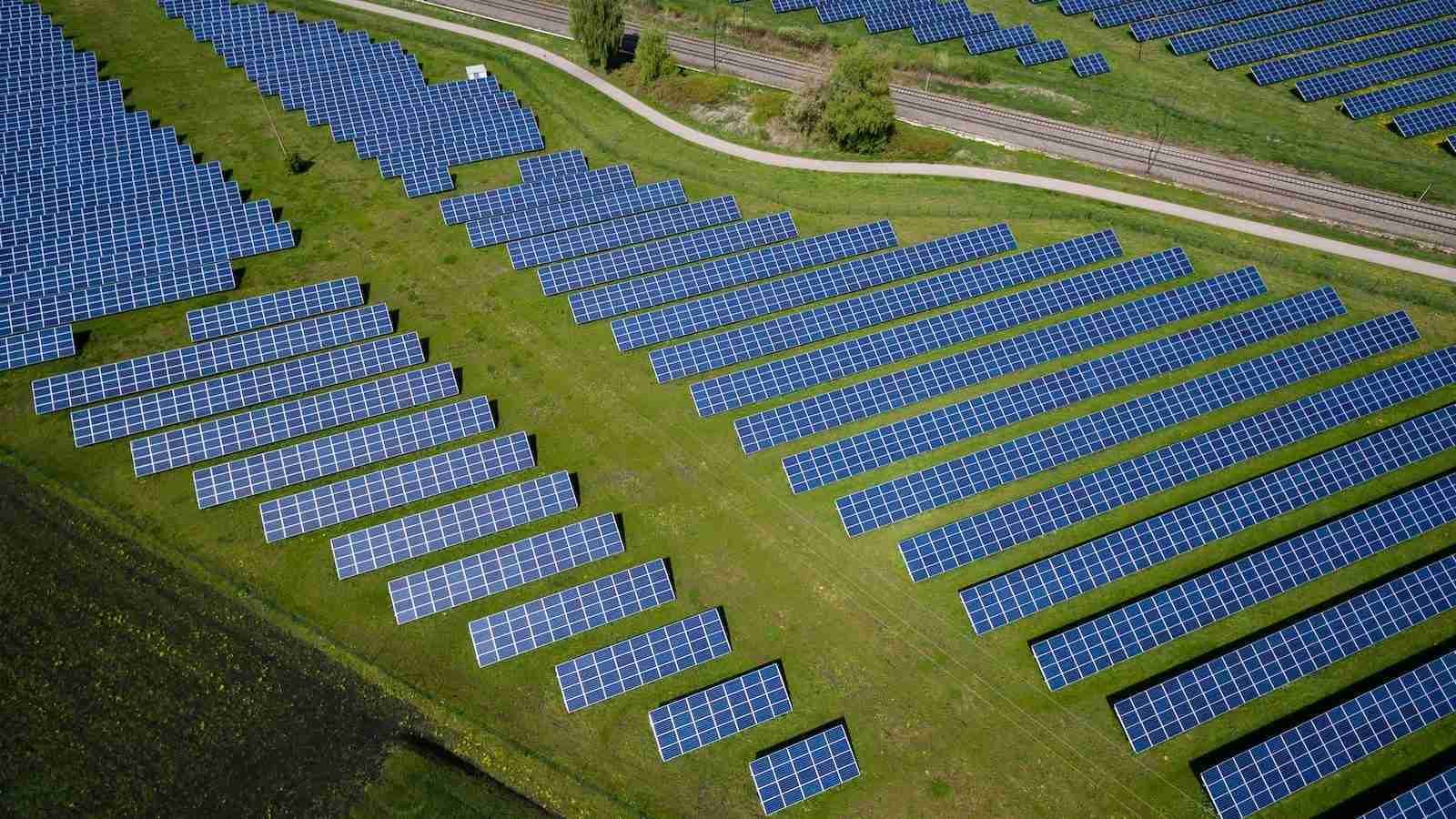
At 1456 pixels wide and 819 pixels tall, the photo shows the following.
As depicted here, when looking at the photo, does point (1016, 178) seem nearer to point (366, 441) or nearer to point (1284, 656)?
point (1284, 656)

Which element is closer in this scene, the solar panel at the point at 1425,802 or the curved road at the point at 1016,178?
the solar panel at the point at 1425,802

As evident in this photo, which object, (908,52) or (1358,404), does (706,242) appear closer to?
(908,52)

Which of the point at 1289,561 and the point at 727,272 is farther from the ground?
the point at 727,272

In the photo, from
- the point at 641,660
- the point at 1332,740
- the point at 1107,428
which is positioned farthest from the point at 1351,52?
the point at 641,660

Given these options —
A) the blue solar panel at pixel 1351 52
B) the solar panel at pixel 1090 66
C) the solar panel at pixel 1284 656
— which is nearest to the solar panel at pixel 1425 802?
the solar panel at pixel 1284 656

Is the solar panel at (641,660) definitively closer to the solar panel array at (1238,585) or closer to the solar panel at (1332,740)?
the solar panel array at (1238,585)

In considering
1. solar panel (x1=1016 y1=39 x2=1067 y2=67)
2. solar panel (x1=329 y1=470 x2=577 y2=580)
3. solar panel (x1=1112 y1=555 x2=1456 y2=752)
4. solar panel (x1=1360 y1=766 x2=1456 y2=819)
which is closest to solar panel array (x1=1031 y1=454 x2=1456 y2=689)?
solar panel (x1=1112 y1=555 x2=1456 y2=752)

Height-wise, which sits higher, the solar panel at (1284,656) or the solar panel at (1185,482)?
the solar panel at (1185,482)
